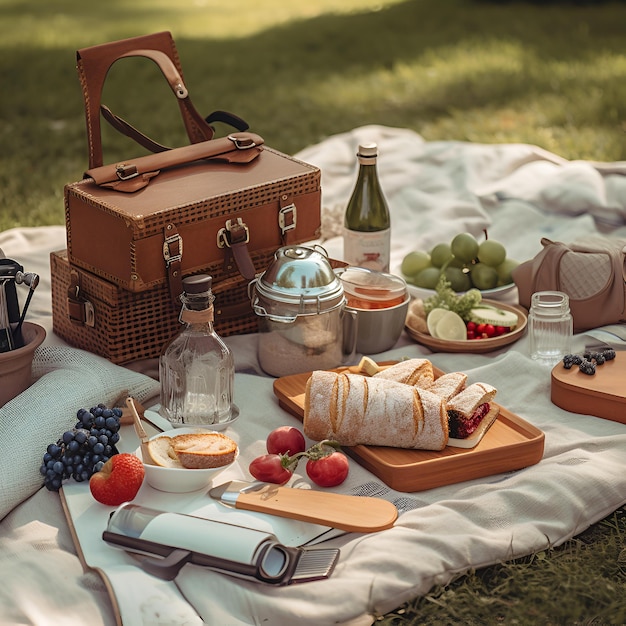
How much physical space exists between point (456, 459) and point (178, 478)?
754mm

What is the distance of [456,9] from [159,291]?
7.63 m

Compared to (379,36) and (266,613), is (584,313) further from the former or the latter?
(379,36)

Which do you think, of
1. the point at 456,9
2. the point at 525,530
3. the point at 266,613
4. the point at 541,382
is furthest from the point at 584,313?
the point at 456,9

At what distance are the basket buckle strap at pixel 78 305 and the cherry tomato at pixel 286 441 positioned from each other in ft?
2.85

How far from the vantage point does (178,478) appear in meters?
2.70

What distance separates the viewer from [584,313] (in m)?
3.70

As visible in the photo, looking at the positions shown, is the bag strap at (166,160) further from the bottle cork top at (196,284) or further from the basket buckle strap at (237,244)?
the bottle cork top at (196,284)

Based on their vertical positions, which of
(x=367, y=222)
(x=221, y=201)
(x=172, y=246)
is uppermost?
(x=221, y=201)

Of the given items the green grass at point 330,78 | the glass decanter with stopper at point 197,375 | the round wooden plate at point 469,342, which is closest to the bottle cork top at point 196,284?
the glass decanter with stopper at point 197,375

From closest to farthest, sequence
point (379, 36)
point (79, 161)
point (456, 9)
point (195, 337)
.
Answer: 1. point (195, 337)
2. point (79, 161)
3. point (379, 36)
4. point (456, 9)

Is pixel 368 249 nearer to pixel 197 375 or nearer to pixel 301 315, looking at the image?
pixel 301 315

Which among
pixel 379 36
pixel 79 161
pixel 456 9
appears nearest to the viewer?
pixel 79 161

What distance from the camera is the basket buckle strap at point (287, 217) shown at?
11.9ft

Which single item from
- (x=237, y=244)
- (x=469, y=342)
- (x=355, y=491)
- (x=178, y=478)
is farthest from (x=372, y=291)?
(x=178, y=478)
